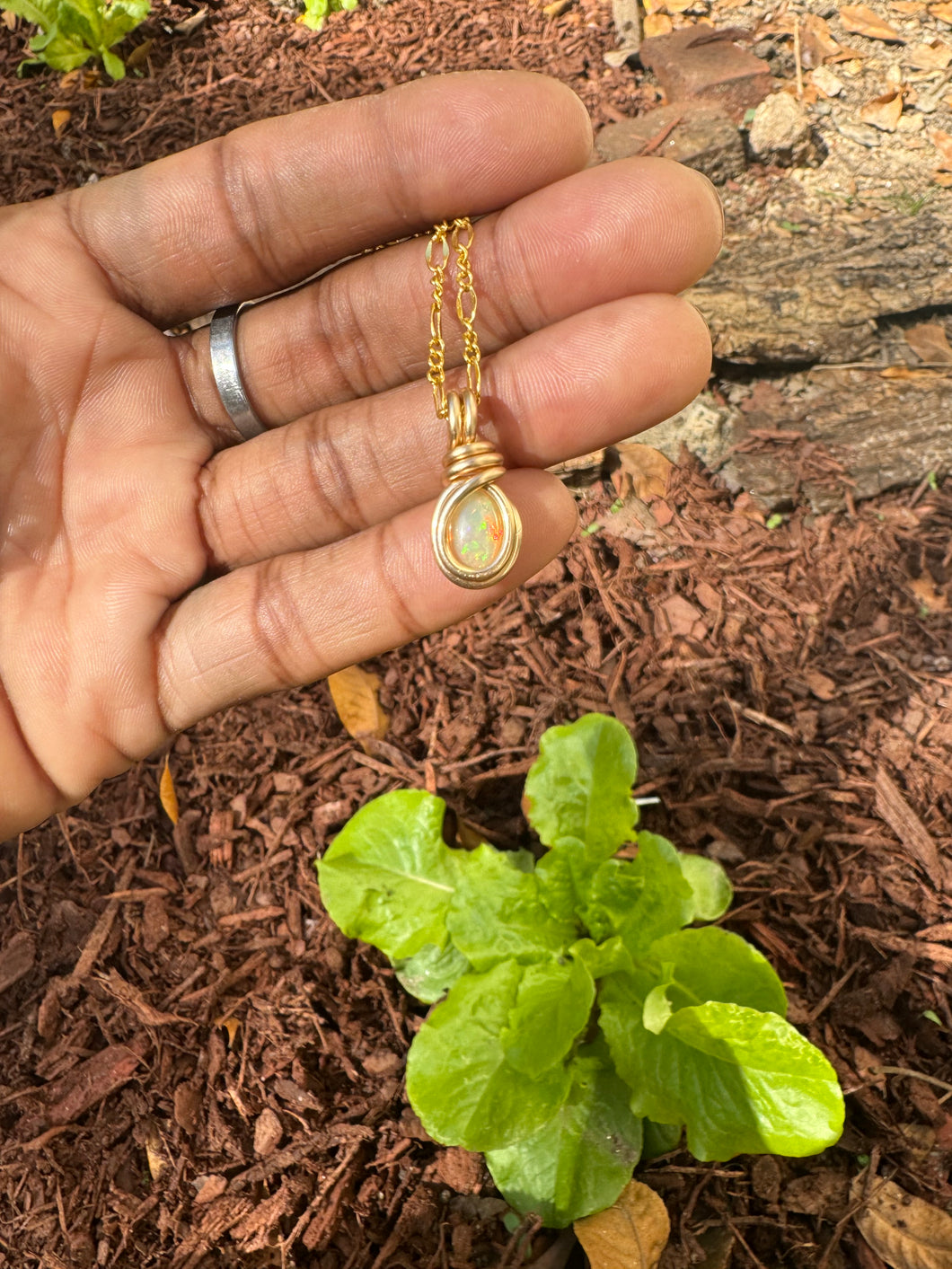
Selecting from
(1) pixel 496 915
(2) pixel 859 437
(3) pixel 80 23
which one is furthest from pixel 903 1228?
(3) pixel 80 23

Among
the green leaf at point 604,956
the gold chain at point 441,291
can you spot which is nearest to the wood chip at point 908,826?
the green leaf at point 604,956

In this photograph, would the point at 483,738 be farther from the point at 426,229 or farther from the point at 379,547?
the point at 426,229

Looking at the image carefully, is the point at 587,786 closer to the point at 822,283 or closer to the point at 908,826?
the point at 908,826

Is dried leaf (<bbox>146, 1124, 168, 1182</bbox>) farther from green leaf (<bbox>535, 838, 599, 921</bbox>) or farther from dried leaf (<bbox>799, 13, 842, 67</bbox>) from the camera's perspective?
dried leaf (<bbox>799, 13, 842, 67</bbox>)

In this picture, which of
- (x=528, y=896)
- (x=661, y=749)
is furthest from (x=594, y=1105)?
(x=661, y=749)

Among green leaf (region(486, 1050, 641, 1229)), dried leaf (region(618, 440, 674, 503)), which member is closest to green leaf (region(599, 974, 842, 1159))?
green leaf (region(486, 1050, 641, 1229))

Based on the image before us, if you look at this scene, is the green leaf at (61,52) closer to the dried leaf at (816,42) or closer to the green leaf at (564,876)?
the dried leaf at (816,42)
